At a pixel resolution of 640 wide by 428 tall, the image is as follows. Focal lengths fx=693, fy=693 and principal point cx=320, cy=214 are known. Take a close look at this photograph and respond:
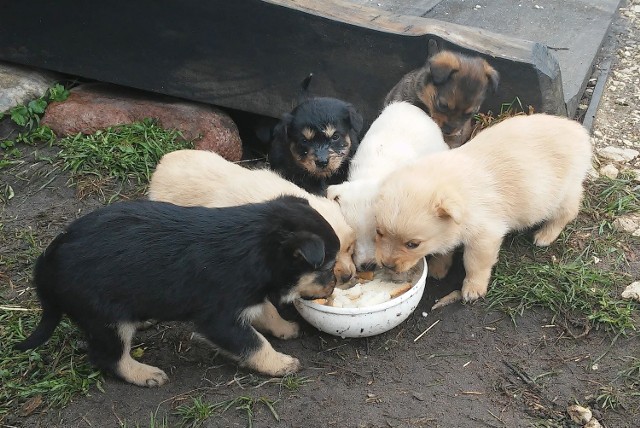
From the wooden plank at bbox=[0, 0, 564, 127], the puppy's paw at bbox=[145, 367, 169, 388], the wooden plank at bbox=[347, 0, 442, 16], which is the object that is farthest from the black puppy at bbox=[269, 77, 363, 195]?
the wooden plank at bbox=[347, 0, 442, 16]

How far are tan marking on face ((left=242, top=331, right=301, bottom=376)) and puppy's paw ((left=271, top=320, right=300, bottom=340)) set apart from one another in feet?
1.09

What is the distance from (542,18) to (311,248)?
684cm

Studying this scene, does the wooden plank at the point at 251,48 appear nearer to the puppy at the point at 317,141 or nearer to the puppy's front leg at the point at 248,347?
the puppy at the point at 317,141

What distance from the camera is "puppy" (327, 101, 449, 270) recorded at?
5.20m

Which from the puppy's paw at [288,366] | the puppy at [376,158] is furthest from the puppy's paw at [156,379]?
the puppy at [376,158]

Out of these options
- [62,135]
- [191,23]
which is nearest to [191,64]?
[191,23]

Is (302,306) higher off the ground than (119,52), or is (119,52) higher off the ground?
(119,52)

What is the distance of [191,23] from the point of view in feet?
22.7

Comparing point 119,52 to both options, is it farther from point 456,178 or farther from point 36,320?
point 456,178

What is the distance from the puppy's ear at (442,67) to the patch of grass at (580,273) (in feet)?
5.57

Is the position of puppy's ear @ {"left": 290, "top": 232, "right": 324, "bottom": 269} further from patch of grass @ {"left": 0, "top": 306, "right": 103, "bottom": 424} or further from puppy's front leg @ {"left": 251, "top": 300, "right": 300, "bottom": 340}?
patch of grass @ {"left": 0, "top": 306, "right": 103, "bottom": 424}

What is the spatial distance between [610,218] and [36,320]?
487cm

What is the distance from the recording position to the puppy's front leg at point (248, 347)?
439 cm

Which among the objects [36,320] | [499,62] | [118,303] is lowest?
[36,320]
